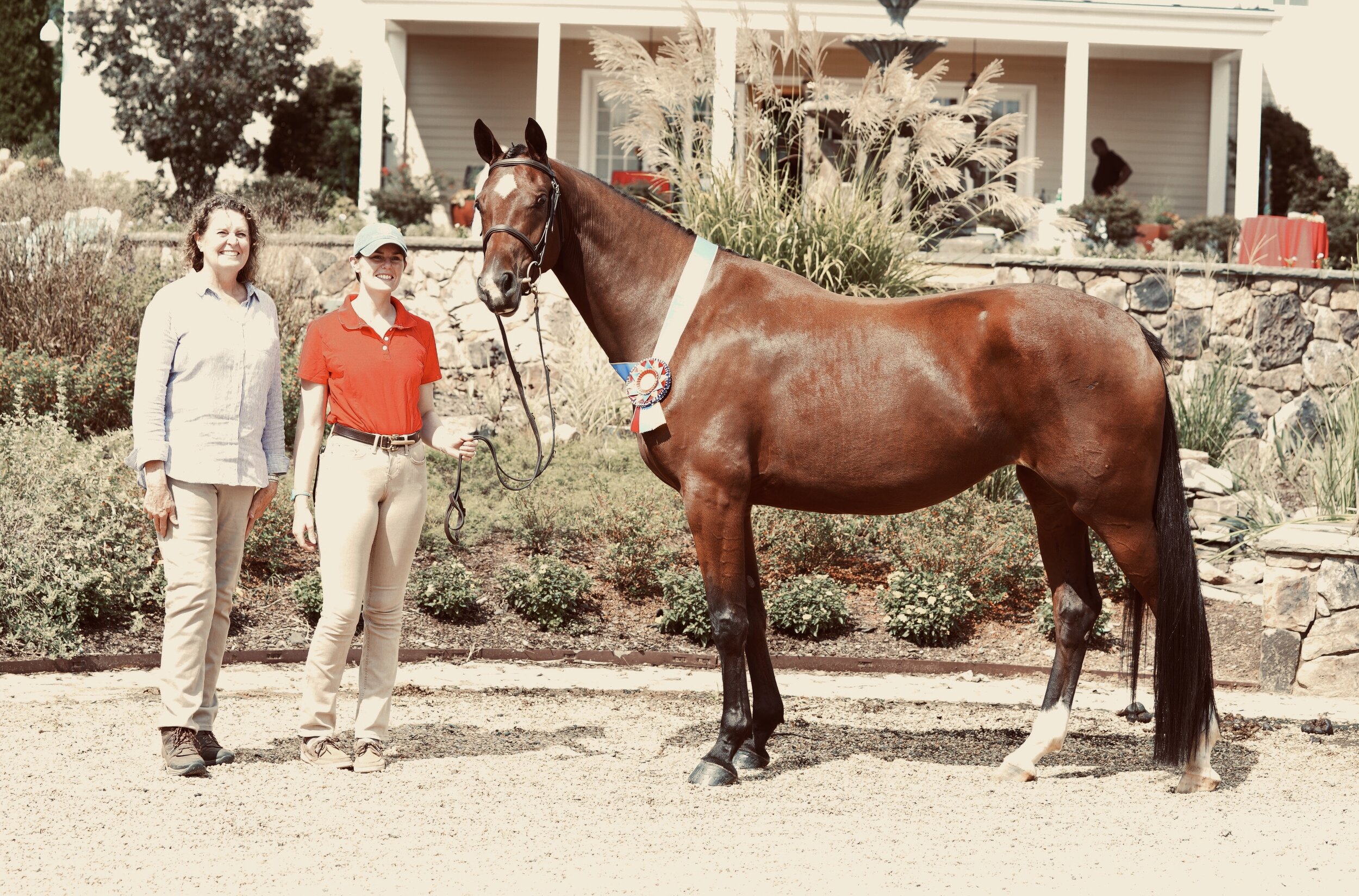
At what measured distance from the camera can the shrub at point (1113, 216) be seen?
16.4m

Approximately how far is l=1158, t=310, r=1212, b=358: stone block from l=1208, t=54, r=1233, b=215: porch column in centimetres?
839

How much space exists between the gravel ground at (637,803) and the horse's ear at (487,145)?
7.47 ft

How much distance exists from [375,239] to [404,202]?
40.4 feet

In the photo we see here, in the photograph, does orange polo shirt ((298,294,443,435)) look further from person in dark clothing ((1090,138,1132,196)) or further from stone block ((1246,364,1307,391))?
person in dark clothing ((1090,138,1132,196))

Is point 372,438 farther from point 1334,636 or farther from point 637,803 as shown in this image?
point 1334,636

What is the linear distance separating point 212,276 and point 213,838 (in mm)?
2071

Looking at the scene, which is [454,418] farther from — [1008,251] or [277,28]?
[277,28]

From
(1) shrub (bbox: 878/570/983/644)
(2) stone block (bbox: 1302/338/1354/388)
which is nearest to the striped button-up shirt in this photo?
(1) shrub (bbox: 878/570/983/644)

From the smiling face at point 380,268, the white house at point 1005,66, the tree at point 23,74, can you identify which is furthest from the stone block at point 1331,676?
the tree at point 23,74

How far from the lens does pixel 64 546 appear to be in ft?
23.2

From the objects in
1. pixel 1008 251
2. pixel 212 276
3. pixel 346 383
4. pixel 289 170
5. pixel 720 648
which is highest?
pixel 289 170

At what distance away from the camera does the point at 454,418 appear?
36.9 feet

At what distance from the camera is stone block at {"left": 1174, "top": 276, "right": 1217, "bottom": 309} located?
39.1 feet

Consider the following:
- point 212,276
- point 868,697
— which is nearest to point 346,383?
point 212,276
